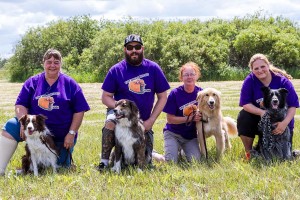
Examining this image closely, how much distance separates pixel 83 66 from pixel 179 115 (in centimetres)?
2914

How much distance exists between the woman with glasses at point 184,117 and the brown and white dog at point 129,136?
78cm

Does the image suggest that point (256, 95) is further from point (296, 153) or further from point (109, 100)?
point (109, 100)

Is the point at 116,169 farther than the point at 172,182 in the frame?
Yes

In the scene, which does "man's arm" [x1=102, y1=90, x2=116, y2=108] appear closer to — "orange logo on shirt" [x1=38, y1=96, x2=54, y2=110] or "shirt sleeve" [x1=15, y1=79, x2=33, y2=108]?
"orange logo on shirt" [x1=38, y1=96, x2=54, y2=110]

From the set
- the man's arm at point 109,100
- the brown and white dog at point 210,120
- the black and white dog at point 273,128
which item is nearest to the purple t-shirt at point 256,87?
the black and white dog at point 273,128

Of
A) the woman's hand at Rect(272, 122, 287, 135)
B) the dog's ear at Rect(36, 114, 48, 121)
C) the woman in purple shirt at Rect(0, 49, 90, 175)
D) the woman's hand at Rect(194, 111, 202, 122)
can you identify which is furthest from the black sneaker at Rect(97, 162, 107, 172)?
the woman's hand at Rect(272, 122, 287, 135)

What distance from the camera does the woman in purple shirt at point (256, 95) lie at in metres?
6.25

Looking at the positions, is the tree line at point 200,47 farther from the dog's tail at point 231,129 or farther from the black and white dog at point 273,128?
the black and white dog at point 273,128

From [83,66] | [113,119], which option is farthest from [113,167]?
[83,66]

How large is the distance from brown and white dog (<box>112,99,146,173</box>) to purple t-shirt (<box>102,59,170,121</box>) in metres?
0.33

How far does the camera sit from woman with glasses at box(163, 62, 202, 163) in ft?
21.6

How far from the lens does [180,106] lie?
6.66 m

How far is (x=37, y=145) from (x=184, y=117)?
212 cm

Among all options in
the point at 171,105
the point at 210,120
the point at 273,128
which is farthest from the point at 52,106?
the point at 273,128
